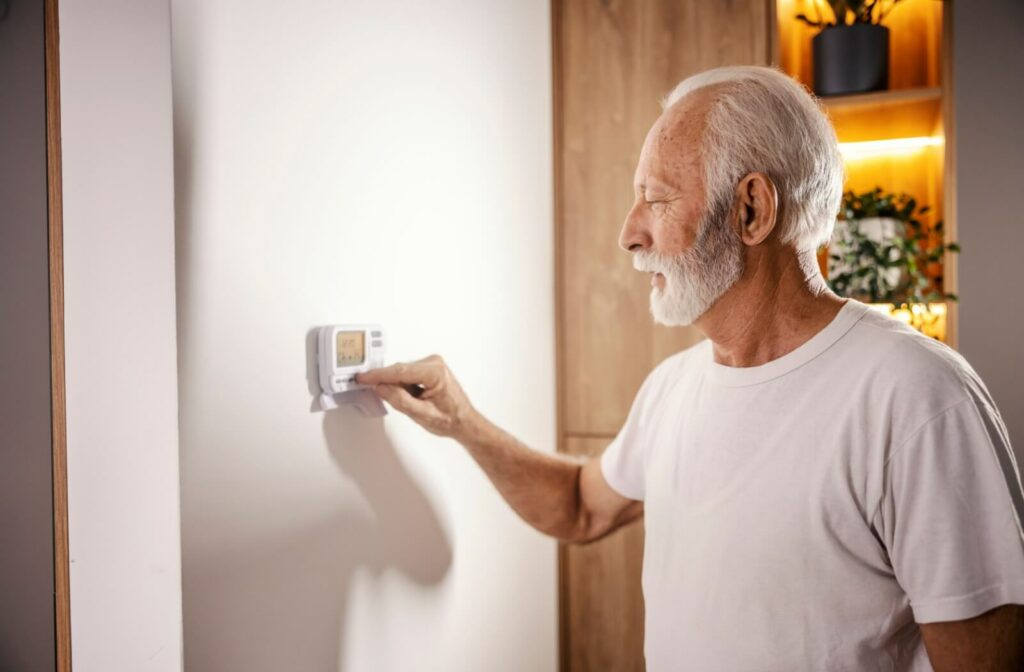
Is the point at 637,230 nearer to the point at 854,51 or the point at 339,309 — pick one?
the point at 339,309

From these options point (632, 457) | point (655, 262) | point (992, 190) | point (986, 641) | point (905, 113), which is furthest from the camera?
point (905, 113)

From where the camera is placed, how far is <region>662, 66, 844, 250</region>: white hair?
976mm

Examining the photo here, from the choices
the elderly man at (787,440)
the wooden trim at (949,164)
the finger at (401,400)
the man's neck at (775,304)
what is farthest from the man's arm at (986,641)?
the wooden trim at (949,164)

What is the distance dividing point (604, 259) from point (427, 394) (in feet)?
3.04

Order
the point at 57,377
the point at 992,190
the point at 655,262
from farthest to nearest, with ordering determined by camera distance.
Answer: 1. the point at 992,190
2. the point at 655,262
3. the point at 57,377

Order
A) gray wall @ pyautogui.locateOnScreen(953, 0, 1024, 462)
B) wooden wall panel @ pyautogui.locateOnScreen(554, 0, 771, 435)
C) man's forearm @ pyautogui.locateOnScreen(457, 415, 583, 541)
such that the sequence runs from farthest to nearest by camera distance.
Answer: wooden wall panel @ pyautogui.locateOnScreen(554, 0, 771, 435) < gray wall @ pyautogui.locateOnScreen(953, 0, 1024, 462) < man's forearm @ pyautogui.locateOnScreen(457, 415, 583, 541)

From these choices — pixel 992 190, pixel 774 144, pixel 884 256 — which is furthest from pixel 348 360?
pixel 992 190

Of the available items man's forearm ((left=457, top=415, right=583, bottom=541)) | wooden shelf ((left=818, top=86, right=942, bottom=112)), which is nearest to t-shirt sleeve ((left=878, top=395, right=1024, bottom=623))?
man's forearm ((left=457, top=415, right=583, bottom=541))

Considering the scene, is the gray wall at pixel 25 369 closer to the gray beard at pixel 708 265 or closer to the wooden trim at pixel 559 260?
the gray beard at pixel 708 265

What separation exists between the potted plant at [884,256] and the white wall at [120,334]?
1531 mm

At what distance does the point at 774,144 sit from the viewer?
0.98 meters

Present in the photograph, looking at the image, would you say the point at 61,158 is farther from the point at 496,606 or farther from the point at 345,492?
the point at 496,606

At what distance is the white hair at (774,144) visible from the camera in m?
0.98

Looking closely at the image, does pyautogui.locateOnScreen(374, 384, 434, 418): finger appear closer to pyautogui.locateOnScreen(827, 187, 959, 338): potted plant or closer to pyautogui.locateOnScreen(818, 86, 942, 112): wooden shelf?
pyautogui.locateOnScreen(827, 187, 959, 338): potted plant
